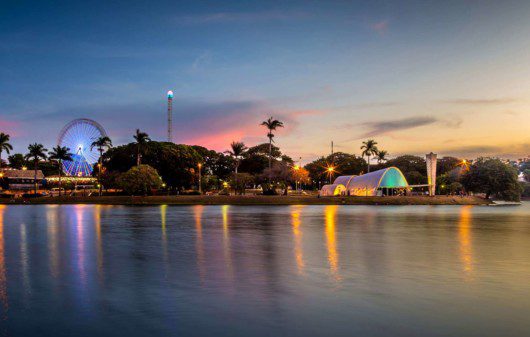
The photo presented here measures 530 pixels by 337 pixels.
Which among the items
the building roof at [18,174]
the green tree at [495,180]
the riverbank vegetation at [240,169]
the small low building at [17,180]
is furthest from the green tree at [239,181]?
the building roof at [18,174]

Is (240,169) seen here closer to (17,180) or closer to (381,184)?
(381,184)

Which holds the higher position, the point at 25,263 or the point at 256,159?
the point at 256,159

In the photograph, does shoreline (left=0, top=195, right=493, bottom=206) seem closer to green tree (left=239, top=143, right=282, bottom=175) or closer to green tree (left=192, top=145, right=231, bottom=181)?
green tree (left=239, top=143, right=282, bottom=175)

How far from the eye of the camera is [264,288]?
1361cm

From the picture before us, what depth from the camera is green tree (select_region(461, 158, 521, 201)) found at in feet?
301

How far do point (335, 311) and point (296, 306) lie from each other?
1.03m

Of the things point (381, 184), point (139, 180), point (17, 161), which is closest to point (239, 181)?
point (139, 180)

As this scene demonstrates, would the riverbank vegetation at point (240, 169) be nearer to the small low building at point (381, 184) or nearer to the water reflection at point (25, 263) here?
the small low building at point (381, 184)

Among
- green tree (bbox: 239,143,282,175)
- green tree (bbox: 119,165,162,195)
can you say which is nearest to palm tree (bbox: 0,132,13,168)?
green tree (bbox: 119,165,162,195)

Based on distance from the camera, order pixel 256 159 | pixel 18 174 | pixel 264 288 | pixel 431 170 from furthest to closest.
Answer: pixel 18 174 → pixel 256 159 → pixel 431 170 → pixel 264 288

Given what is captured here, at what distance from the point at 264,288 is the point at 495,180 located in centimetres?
9109

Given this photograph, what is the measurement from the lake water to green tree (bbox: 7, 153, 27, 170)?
185468 mm

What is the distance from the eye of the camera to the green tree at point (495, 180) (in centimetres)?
9175

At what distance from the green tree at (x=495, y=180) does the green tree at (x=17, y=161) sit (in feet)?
569
